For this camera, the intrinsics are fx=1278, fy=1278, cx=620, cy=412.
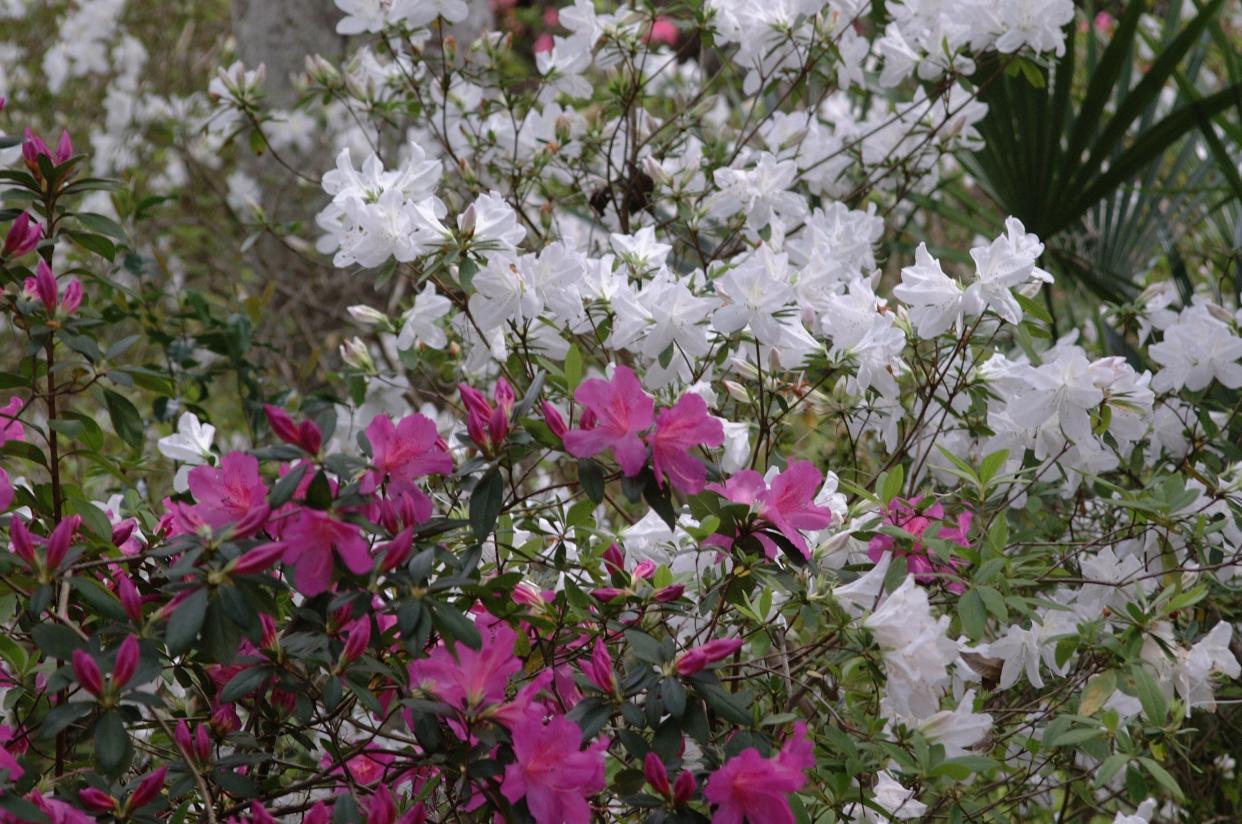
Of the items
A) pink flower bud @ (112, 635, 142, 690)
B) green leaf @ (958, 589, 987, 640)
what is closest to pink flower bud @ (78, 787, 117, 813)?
pink flower bud @ (112, 635, 142, 690)

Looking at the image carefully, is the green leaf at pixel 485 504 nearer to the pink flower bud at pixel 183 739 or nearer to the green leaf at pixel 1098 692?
the pink flower bud at pixel 183 739

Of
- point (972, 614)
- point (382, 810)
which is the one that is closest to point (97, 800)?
point (382, 810)

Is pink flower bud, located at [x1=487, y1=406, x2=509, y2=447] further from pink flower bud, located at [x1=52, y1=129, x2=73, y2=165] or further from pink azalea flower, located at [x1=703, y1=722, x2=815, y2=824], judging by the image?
pink flower bud, located at [x1=52, y1=129, x2=73, y2=165]

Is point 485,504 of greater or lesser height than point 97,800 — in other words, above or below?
above

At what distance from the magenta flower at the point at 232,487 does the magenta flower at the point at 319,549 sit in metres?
0.12

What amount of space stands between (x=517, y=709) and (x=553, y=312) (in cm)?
65

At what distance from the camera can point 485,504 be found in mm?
1189

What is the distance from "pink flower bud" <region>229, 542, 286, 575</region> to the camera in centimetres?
106

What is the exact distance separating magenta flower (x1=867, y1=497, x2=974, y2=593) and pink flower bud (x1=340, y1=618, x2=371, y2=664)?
582mm

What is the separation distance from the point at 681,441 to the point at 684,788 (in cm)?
31

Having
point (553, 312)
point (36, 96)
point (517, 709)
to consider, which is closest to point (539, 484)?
point (553, 312)

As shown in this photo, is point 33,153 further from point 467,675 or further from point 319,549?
point 467,675

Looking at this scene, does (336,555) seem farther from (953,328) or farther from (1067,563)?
(1067,563)

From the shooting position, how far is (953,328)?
1.60m
